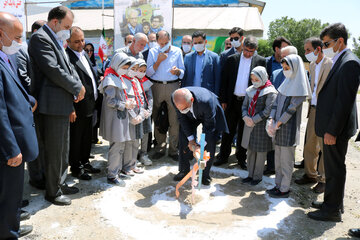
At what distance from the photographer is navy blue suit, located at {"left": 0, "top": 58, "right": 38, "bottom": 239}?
2.32 m

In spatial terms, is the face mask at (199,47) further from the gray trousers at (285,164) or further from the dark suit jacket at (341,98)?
the dark suit jacket at (341,98)

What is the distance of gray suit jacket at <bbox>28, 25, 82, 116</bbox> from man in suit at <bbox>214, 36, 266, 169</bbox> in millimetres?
2538

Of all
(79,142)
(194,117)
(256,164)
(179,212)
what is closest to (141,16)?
(79,142)

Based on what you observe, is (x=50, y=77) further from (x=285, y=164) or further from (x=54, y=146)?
(x=285, y=164)

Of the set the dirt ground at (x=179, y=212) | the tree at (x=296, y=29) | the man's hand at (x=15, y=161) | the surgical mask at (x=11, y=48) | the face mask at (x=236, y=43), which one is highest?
the tree at (x=296, y=29)

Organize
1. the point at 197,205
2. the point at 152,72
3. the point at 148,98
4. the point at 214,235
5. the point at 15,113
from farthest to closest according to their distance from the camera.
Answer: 1. the point at 152,72
2. the point at 148,98
3. the point at 197,205
4. the point at 214,235
5. the point at 15,113

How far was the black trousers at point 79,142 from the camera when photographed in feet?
14.0

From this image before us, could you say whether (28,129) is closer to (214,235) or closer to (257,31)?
(214,235)

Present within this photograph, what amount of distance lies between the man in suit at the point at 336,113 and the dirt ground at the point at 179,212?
0.32m

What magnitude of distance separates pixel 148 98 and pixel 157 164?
1228 mm

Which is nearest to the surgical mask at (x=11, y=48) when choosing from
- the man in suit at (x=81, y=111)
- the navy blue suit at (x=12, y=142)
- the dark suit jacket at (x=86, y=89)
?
the navy blue suit at (x=12, y=142)

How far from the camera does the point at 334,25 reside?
3.14 m

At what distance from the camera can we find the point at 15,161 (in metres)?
2.40

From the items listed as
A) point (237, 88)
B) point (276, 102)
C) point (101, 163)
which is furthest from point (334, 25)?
point (101, 163)
